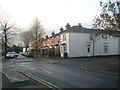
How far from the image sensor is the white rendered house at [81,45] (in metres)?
38.8

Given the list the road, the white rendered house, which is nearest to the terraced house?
the white rendered house

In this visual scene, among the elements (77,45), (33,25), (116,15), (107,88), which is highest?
(33,25)

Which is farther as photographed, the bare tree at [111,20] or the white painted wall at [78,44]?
the white painted wall at [78,44]

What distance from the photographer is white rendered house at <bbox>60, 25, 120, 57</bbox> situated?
38.8 metres

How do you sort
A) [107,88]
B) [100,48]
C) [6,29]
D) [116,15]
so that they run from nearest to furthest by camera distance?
[107,88] < [116,15] < [100,48] < [6,29]

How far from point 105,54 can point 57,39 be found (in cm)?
1397

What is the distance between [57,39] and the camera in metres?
47.1

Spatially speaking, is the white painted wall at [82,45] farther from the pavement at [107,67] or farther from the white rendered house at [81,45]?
the pavement at [107,67]

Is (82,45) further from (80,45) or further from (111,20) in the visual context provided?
(111,20)

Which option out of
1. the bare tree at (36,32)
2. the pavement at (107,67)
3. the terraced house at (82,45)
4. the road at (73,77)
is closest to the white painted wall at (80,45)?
the terraced house at (82,45)

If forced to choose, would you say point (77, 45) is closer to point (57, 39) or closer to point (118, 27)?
point (57, 39)

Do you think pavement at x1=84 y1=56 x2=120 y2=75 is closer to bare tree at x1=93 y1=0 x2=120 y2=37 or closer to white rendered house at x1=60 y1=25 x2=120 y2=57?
bare tree at x1=93 y1=0 x2=120 y2=37

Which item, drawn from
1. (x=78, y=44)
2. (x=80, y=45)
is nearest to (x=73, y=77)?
(x=78, y=44)

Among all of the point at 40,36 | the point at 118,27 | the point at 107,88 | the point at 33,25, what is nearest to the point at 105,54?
the point at 40,36
